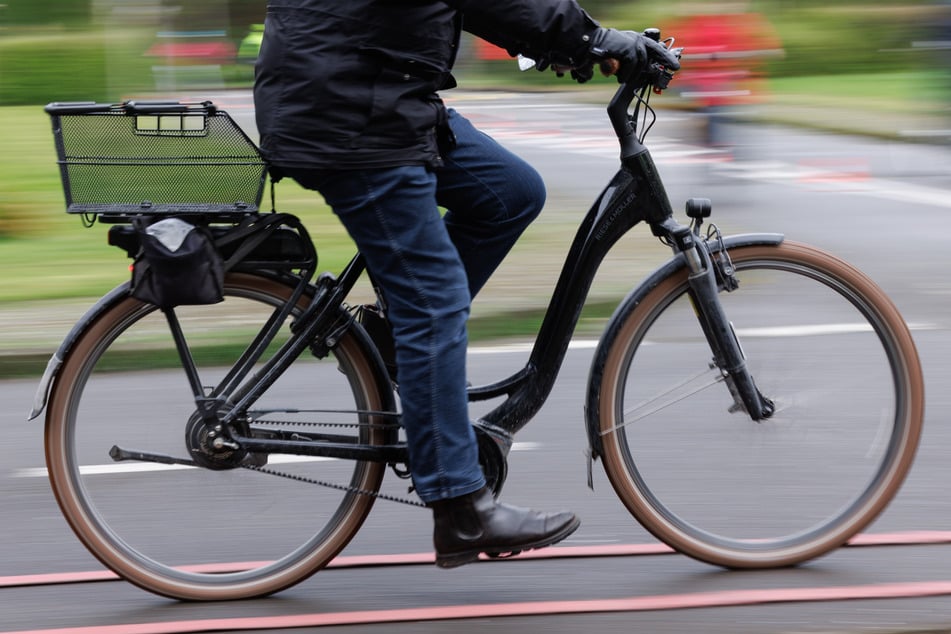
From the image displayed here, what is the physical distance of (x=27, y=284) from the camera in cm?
755

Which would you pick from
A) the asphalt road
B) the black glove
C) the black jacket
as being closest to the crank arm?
the asphalt road

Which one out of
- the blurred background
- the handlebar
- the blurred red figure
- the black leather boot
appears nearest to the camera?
the handlebar

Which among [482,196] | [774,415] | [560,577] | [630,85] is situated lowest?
[560,577]

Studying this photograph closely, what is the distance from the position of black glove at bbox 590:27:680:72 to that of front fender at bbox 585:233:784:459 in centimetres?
50

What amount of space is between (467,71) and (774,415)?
64.0ft

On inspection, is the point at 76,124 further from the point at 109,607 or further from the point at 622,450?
the point at 622,450

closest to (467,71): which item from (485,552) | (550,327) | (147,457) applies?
(550,327)

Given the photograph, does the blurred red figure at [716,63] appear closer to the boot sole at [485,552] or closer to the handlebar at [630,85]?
the handlebar at [630,85]

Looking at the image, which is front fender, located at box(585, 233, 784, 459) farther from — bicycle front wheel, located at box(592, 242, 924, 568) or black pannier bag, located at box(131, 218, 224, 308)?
black pannier bag, located at box(131, 218, 224, 308)

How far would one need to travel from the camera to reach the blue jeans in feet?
10.4

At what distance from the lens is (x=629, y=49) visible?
3.18 meters

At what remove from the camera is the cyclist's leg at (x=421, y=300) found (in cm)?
316

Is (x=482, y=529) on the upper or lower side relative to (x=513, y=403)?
Result: lower

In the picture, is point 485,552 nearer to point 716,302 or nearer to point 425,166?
point 716,302
